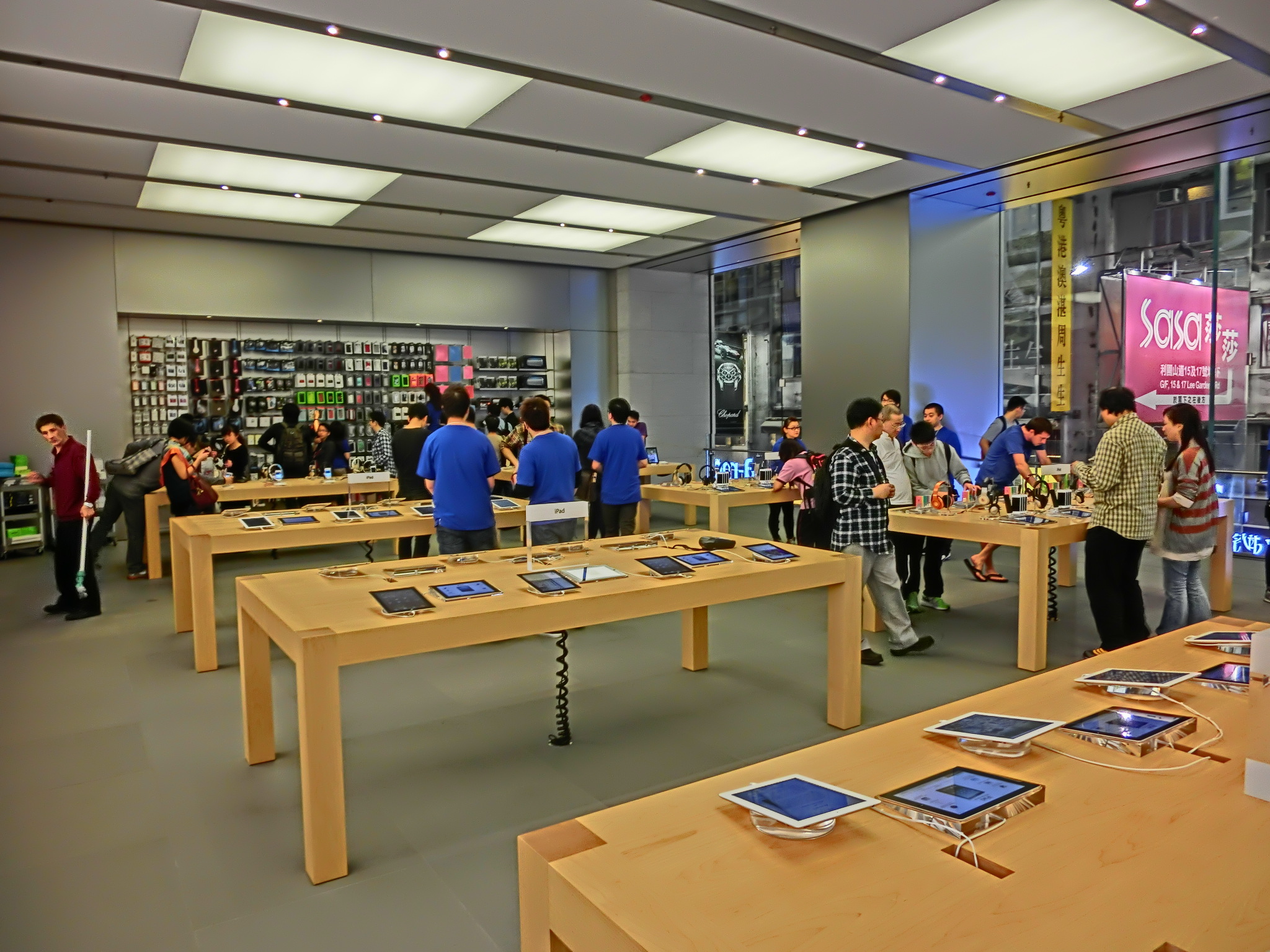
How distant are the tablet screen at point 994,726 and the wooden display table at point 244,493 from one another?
287 inches

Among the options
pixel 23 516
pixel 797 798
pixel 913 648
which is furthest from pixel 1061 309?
pixel 23 516

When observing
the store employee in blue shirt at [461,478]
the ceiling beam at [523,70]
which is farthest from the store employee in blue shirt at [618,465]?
the ceiling beam at [523,70]

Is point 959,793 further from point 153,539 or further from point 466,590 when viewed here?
point 153,539

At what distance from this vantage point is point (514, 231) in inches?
454

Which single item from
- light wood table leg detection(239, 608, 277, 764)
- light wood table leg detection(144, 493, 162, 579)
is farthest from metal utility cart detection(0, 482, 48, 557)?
light wood table leg detection(239, 608, 277, 764)

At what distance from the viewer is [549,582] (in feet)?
11.2

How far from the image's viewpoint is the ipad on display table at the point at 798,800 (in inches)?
56.6

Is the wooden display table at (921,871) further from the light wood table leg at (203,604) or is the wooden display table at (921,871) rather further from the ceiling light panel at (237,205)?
the ceiling light panel at (237,205)

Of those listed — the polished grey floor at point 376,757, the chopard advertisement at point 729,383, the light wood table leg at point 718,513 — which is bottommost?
the polished grey floor at point 376,757

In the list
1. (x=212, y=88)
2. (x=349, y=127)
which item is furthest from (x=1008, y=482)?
(x=212, y=88)

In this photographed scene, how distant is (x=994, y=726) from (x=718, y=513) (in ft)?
19.8

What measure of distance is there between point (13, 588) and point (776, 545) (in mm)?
7113

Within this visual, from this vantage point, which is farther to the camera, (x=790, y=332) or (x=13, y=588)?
(x=790, y=332)

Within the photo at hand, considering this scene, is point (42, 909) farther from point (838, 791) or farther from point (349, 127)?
point (349, 127)
